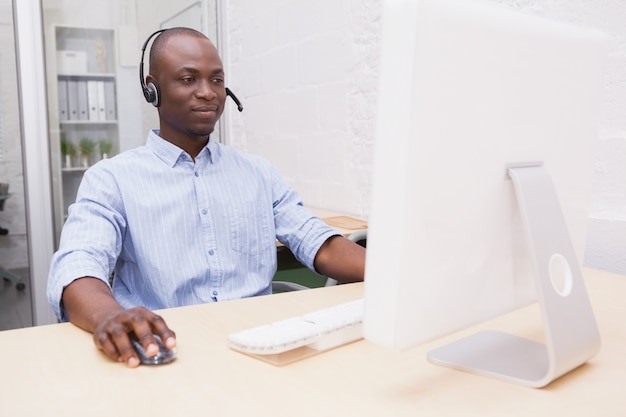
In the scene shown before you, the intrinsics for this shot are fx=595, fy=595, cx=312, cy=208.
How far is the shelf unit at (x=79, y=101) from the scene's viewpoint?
270 centimetres

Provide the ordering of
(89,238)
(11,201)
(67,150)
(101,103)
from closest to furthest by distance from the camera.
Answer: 1. (89,238)
2. (11,201)
3. (67,150)
4. (101,103)

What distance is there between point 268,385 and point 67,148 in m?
2.36

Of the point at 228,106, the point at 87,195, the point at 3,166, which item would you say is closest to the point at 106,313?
the point at 87,195

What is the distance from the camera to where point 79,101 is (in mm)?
2764

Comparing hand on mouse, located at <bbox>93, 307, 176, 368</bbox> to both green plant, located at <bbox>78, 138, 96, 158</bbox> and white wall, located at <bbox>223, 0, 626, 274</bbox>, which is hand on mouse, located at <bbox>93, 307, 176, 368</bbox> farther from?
green plant, located at <bbox>78, 138, 96, 158</bbox>

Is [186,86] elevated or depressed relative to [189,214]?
elevated

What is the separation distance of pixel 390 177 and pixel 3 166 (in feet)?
8.12

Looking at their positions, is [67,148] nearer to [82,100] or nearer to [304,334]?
[82,100]

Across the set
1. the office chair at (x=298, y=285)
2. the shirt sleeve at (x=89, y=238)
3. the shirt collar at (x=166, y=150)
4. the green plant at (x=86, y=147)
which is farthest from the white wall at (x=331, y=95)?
the shirt sleeve at (x=89, y=238)

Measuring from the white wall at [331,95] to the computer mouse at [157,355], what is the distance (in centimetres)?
109

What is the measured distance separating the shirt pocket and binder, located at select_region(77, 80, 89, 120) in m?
1.66

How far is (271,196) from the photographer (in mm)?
1533

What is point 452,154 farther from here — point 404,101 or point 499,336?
point 499,336

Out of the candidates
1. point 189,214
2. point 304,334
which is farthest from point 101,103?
point 304,334
